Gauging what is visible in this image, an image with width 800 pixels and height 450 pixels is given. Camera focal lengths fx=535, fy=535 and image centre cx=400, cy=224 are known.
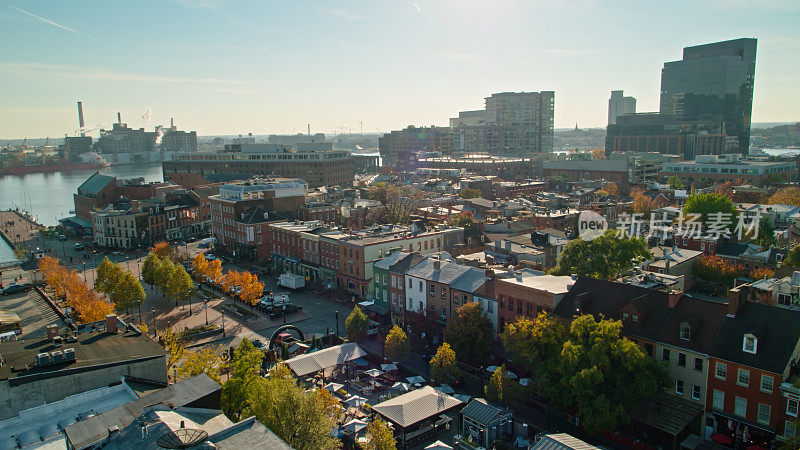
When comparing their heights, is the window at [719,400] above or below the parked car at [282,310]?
above

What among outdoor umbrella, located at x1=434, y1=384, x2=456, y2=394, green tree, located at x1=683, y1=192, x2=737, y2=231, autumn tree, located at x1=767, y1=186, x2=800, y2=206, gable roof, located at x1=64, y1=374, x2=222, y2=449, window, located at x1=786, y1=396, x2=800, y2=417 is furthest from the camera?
autumn tree, located at x1=767, y1=186, x2=800, y2=206

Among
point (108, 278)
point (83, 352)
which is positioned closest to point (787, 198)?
point (108, 278)

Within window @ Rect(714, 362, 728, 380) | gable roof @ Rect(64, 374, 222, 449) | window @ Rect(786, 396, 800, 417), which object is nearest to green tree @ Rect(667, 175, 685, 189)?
window @ Rect(714, 362, 728, 380)

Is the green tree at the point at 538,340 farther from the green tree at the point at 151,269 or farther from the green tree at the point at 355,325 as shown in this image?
the green tree at the point at 151,269

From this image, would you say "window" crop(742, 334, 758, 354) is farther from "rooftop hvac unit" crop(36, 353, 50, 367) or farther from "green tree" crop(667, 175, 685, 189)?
"green tree" crop(667, 175, 685, 189)

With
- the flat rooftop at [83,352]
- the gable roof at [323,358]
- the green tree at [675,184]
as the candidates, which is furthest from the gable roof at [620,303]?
the green tree at [675,184]

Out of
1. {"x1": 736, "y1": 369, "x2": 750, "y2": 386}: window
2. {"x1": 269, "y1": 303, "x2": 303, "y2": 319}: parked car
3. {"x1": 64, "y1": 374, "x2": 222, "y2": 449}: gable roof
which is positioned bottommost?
{"x1": 269, "y1": 303, "x2": 303, "y2": 319}: parked car
